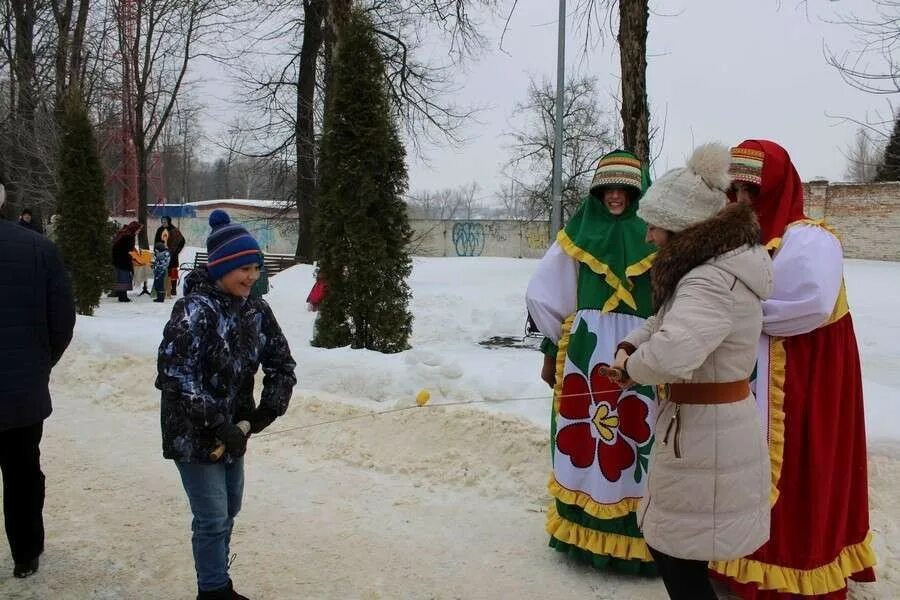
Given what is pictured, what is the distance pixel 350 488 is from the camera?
15.8 feet

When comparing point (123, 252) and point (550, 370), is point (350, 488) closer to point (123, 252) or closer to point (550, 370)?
point (550, 370)

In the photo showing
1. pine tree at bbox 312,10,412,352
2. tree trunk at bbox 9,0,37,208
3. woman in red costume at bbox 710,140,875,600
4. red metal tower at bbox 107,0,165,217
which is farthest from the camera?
tree trunk at bbox 9,0,37,208

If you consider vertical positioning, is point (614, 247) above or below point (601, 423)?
above

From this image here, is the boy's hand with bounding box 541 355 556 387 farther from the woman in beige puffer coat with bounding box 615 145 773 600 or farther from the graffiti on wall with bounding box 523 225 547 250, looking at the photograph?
the graffiti on wall with bounding box 523 225 547 250

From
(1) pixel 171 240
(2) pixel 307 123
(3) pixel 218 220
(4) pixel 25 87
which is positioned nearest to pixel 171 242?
(1) pixel 171 240

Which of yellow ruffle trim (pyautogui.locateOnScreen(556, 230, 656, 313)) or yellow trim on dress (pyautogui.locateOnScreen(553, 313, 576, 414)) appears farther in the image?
yellow trim on dress (pyautogui.locateOnScreen(553, 313, 576, 414))

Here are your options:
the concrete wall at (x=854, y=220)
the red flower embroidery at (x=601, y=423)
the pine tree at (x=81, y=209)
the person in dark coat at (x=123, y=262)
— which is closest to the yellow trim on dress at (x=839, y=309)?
the red flower embroidery at (x=601, y=423)

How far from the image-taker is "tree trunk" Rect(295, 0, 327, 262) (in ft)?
62.5

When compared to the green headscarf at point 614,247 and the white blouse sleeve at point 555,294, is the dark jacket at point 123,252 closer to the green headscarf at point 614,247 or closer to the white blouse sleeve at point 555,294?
the white blouse sleeve at point 555,294

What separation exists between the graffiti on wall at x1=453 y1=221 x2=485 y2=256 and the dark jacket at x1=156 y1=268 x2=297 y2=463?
29.9 m

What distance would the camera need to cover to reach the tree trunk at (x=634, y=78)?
7.32 metres

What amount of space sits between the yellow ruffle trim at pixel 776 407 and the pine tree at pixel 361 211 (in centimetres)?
529

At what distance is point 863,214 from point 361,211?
22971 mm

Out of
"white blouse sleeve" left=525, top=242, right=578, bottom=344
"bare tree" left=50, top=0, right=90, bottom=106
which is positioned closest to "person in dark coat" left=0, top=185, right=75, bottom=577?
"white blouse sleeve" left=525, top=242, right=578, bottom=344
